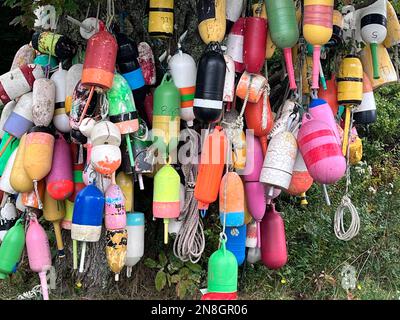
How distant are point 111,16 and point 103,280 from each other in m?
1.34

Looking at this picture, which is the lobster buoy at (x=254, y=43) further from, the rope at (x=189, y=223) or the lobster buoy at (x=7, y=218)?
the lobster buoy at (x=7, y=218)

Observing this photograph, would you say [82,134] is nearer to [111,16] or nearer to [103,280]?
[111,16]

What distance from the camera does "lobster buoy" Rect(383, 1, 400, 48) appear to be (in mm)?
2898

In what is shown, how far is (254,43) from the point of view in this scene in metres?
2.51

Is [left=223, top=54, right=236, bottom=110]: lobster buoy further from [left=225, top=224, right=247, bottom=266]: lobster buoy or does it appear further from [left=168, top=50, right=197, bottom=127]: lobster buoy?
[left=225, top=224, right=247, bottom=266]: lobster buoy

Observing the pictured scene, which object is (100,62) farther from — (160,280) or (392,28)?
(392,28)

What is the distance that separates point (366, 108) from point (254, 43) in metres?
0.73

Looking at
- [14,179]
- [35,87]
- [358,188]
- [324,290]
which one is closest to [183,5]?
[35,87]

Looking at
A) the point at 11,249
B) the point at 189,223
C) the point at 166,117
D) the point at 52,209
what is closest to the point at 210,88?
the point at 166,117

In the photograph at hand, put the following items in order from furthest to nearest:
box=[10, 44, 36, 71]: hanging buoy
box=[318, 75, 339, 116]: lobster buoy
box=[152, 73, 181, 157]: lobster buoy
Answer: box=[10, 44, 36, 71]: hanging buoy
box=[318, 75, 339, 116]: lobster buoy
box=[152, 73, 181, 157]: lobster buoy

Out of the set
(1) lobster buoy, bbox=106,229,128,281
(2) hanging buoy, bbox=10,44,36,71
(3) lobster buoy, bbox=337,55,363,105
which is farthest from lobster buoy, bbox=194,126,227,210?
(2) hanging buoy, bbox=10,44,36,71

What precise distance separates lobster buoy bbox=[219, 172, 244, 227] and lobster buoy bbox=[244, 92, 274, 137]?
0.27m

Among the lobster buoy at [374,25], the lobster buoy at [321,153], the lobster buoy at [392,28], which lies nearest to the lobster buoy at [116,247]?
the lobster buoy at [321,153]

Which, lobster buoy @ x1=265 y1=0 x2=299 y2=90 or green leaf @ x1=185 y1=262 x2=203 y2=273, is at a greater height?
lobster buoy @ x1=265 y1=0 x2=299 y2=90
